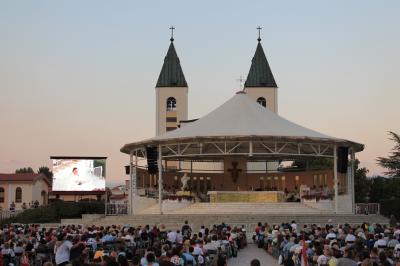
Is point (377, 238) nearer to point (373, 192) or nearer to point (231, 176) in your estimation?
point (231, 176)

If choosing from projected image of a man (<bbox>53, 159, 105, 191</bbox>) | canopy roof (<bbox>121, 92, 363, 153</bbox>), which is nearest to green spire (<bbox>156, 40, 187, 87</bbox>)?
projected image of a man (<bbox>53, 159, 105, 191</bbox>)

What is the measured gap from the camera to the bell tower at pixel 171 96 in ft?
236

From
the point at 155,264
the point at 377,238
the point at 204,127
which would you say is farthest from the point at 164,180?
the point at 155,264

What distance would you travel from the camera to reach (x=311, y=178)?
4544 centimetres

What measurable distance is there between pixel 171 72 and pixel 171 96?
2.27 m

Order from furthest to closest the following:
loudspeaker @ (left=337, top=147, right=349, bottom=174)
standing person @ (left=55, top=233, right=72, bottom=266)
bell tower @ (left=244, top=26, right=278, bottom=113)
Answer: bell tower @ (left=244, top=26, right=278, bottom=113) < loudspeaker @ (left=337, top=147, right=349, bottom=174) < standing person @ (left=55, top=233, right=72, bottom=266)

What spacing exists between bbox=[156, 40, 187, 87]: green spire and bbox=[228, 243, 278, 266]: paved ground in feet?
149

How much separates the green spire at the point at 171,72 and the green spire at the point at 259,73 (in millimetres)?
6371

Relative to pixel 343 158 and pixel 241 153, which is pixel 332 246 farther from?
pixel 241 153

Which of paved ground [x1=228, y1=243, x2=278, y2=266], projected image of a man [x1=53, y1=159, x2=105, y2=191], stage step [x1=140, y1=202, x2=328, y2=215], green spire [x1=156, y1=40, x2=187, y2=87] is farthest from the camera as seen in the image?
green spire [x1=156, y1=40, x2=187, y2=87]

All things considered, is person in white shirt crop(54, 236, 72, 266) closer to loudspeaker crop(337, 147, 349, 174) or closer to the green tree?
loudspeaker crop(337, 147, 349, 174)

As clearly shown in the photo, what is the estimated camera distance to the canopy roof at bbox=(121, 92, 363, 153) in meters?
36.1

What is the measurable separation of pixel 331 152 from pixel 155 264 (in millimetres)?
30107

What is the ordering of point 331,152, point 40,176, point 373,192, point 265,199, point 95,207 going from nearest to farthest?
1. point 265,199
2. point 331,152
3. point 95,207
4. point 373,192
5. point 40,176
